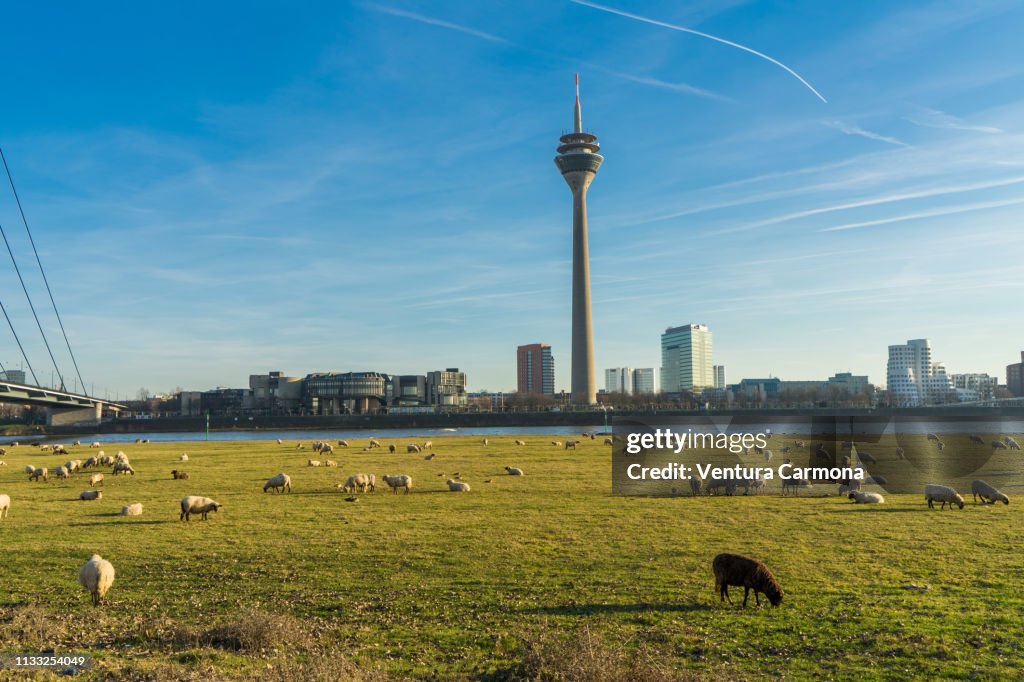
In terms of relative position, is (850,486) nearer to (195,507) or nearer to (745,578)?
(745,578)

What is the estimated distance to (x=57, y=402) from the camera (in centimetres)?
16088

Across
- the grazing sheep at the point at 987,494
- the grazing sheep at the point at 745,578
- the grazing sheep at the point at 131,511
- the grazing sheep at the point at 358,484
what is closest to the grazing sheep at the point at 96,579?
the grazing sheep at the point at 131,511

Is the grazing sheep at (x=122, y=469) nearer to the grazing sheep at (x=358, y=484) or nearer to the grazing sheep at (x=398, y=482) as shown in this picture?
the grazing sheep at (x=358, y=484)

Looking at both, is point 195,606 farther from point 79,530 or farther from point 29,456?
point 29,456

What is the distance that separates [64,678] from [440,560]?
8.36m

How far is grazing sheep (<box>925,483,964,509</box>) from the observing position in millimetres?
24312

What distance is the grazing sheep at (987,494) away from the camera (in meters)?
25.1

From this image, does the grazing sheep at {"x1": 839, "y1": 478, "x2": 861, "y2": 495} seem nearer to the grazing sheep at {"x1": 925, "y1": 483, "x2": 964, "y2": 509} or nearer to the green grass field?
the green grass field

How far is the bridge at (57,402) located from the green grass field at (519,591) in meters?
136

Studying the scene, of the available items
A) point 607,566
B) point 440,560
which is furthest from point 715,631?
point 440,560

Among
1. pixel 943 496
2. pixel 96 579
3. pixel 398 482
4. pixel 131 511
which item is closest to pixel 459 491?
pixel 398 482

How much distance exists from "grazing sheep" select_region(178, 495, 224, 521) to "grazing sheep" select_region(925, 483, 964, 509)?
81.3 feet

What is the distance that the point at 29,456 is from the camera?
2256 inches

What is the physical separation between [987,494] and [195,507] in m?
27.6
